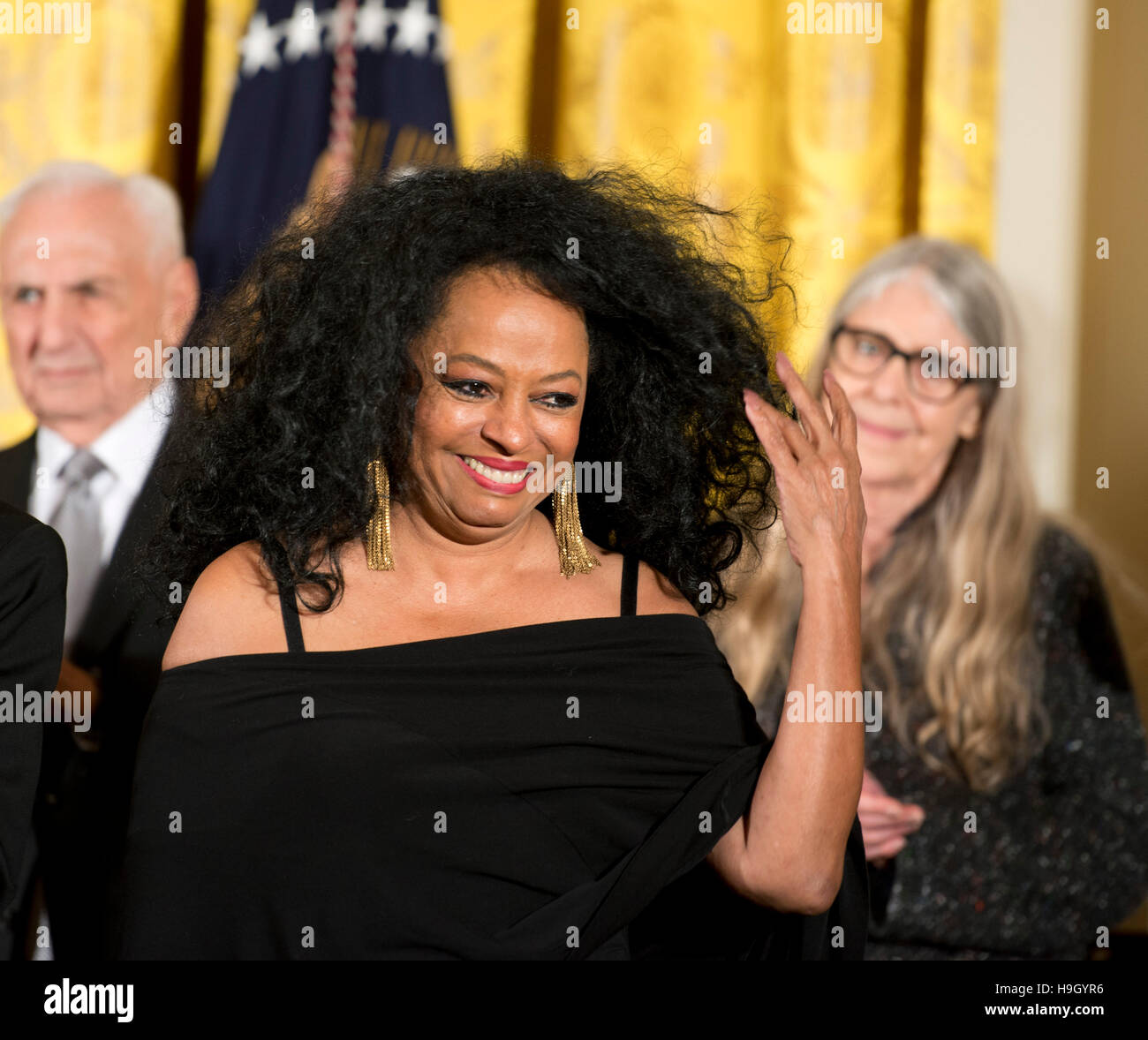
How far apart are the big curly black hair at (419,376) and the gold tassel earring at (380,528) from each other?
0.05 ft

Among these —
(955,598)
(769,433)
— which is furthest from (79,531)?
(955,598)

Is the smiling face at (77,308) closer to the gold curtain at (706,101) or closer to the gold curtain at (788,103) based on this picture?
the gold curtain at (706,101)

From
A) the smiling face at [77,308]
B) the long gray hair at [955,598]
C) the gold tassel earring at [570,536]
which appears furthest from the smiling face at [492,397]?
the smiling face at [77,308]

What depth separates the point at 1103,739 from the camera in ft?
9.67

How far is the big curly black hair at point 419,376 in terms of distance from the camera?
186 cm

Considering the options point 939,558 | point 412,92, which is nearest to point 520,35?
point 412,92

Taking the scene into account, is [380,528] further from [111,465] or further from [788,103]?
[788,103]

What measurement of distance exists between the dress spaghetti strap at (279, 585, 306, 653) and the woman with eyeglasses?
1342mm

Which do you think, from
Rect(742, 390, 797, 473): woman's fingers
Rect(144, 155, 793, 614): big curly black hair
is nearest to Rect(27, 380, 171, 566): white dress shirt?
Rect(144, 155, 793, 614): big curly black hair

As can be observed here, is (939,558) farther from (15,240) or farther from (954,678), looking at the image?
(15,240)

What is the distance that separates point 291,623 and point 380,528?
18 centimetres

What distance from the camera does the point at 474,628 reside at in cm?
189

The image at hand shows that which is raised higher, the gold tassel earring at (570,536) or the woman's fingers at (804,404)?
the woman's fingers at (804,404)
